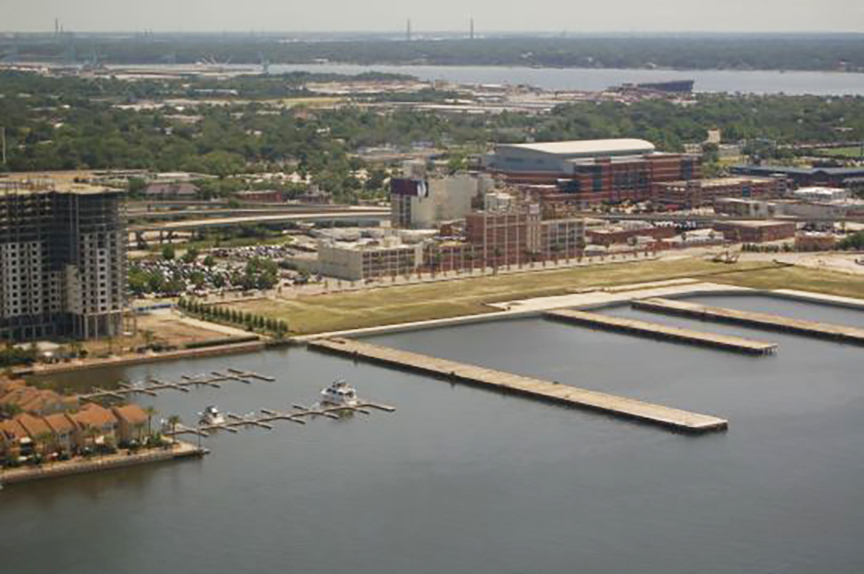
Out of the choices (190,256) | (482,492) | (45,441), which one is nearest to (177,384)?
(45,441)

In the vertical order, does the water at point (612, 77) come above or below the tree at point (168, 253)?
above

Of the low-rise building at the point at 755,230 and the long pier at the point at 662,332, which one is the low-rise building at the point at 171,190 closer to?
the low-rise building at the point at 755,230

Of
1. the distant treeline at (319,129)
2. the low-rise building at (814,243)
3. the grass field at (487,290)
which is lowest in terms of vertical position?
the grass field at (487,290)

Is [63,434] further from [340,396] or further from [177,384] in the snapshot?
[177,384]

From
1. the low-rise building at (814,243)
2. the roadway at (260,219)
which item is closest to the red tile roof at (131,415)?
the roadway at (260,219)

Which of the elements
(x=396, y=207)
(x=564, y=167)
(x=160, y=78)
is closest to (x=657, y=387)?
(x=396, y=207)

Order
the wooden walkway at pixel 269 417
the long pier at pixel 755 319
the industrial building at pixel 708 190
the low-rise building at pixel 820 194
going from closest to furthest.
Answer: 1. the wooden walkway at pixel 269 417
2. the long pier at pixel 755 319
3. the low-rise building at pixel 820 194
4. the industrial building at pixel 708 190
